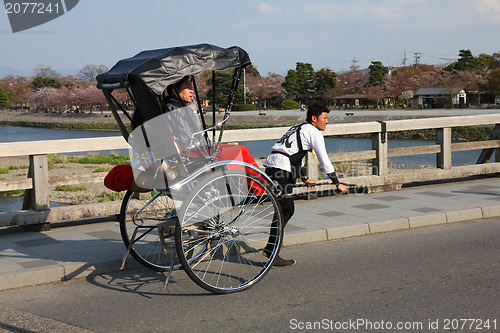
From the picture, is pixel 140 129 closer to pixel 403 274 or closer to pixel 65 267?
pixel 65 267

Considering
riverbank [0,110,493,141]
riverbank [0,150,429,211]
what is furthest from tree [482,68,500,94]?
riverbank [0,150,429,211]

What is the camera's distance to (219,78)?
79.4 m

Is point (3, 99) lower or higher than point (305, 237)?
higher

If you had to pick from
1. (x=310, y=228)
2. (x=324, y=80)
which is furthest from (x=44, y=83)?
(x=310, y=228)

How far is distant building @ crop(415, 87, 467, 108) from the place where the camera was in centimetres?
7525

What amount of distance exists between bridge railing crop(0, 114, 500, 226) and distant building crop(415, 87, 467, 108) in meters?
64.6

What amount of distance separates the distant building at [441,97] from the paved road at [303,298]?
70.9m

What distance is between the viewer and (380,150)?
1107 centimetres

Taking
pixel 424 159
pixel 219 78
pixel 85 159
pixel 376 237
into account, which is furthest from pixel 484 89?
pixel 376 237

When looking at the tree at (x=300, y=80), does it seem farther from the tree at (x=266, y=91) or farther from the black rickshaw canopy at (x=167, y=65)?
the black rickshaw canopy at (x=167, y=65)

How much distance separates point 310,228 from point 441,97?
256ft

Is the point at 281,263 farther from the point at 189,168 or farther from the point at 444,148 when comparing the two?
the point at 444,148

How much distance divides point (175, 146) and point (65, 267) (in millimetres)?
1802

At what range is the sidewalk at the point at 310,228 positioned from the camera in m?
6.10
